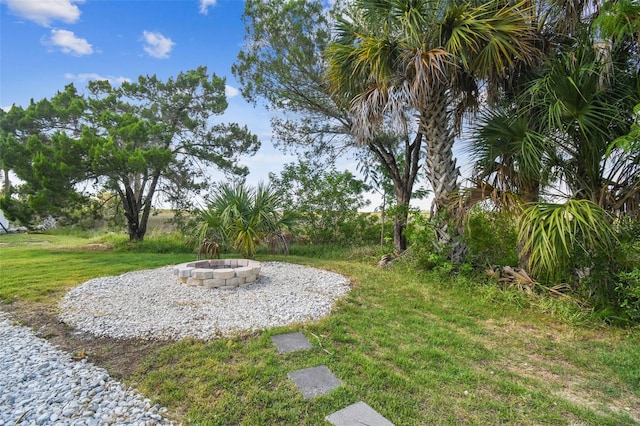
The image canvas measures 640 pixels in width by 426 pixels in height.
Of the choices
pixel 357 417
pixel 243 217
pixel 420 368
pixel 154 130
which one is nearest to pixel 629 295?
pixel 420 368

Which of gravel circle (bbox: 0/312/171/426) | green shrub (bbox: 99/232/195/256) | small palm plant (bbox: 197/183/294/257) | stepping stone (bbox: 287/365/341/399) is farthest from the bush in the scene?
green shrub (bbox: 99/232/195/256)

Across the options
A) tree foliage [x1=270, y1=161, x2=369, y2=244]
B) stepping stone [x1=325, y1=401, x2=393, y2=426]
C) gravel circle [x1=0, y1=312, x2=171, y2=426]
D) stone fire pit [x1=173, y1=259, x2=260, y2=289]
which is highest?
tree foliage [x1=270, y1=161, x2=369, y2=244]

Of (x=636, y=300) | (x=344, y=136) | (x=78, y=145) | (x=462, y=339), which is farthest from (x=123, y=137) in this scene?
(x=636, y=300)

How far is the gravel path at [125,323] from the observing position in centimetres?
186

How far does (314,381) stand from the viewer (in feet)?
7.08

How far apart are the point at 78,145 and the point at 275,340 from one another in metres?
7.74

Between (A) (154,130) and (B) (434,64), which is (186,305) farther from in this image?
(A) (154,130)

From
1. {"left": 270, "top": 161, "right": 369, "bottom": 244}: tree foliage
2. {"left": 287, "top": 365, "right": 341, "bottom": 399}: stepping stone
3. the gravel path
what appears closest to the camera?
the gravel path

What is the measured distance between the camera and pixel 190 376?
2.22 meters

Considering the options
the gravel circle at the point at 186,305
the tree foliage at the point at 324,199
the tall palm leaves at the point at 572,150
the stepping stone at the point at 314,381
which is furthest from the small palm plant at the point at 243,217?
the tall palm leaves at the point at 572,150

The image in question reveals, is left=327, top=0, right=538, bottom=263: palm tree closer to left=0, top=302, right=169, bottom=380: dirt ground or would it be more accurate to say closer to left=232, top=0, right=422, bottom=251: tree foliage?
left=232, top=0, right=422, bottom=251: tree foliage

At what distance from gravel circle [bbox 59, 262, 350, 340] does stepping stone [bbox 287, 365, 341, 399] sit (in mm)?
994

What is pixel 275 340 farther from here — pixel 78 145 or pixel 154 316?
pixel 78 145

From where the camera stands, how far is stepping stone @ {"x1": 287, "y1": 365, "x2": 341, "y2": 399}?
2037mm
